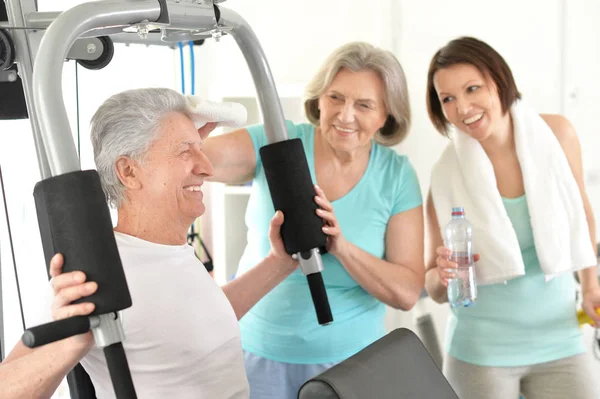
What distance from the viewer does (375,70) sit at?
1.82 metres

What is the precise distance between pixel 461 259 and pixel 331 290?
17.2 inches

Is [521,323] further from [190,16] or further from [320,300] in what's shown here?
[190,16]

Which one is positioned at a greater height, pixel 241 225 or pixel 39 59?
pixel 39 59

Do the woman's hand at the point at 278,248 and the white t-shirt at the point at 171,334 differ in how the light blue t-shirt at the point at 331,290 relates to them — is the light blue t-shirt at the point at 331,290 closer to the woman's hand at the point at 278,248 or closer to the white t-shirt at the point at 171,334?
the woman's hand at the point at 278,248

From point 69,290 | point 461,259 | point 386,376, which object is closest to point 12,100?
point 69,290

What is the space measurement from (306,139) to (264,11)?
5.66ft

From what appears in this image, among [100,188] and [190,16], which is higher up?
[190,16]

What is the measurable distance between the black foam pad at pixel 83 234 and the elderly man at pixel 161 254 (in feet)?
1.05

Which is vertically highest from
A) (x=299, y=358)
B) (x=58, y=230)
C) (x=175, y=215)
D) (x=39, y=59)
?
(x=39, y=59)

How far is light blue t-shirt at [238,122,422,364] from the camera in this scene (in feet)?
→ 5.70

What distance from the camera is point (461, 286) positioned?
195cm

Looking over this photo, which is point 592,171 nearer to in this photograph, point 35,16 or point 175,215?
point 175,215

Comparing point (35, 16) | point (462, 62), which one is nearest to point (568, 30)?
point (462, 62)

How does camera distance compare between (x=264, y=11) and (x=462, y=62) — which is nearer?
(x=462, y=62)
